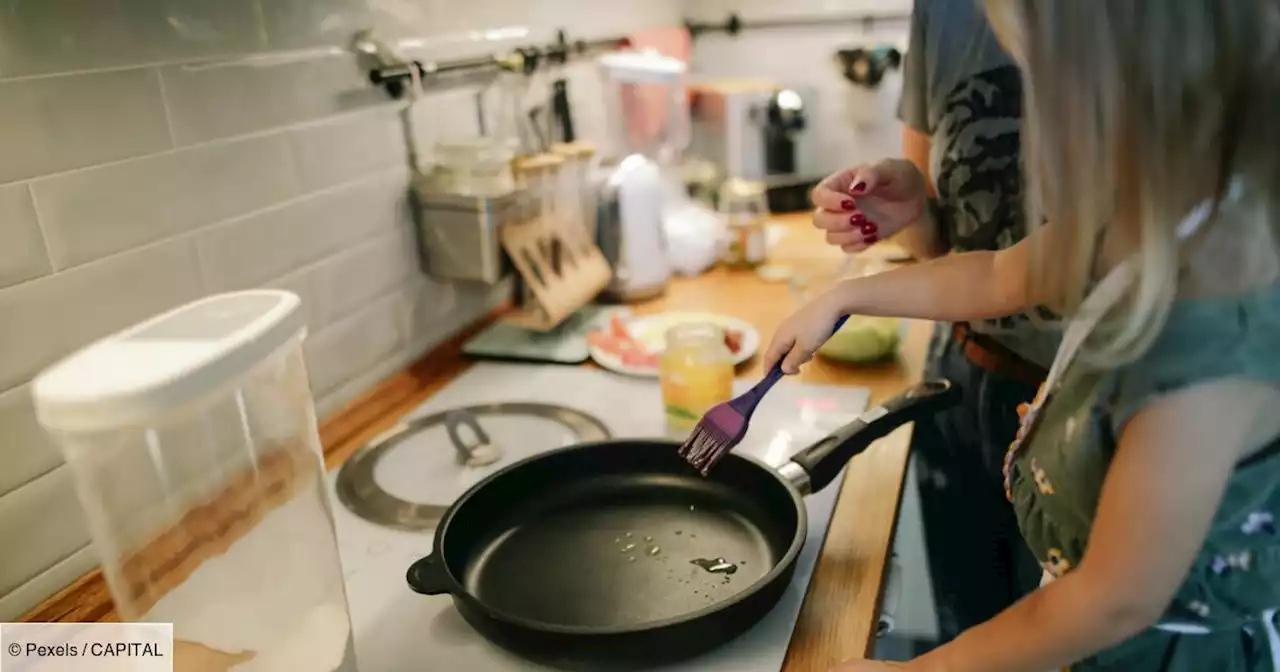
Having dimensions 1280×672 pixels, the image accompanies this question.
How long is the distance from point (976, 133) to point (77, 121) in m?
0.87

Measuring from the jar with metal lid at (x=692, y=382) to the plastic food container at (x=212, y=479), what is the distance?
493 millimetres

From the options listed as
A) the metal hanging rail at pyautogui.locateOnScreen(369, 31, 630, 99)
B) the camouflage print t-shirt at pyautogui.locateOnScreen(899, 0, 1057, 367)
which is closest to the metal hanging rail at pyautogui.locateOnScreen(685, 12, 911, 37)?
the metal hanging rail at pyautogui.locateOnScreen(369, 31, 630, 99)

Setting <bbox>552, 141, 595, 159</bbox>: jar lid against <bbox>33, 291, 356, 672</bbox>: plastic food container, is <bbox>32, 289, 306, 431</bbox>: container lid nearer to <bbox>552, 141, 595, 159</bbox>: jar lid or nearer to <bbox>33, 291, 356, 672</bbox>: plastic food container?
<bbox>33, 291, 356, 672</bbox>: plastic food container

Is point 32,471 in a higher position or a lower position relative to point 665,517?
higher

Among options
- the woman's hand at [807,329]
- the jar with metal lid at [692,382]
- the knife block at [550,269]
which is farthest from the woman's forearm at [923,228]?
the knife block at [550,269]

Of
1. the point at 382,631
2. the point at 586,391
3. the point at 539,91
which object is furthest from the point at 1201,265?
the point at 539,91

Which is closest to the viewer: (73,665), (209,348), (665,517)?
(209,348)

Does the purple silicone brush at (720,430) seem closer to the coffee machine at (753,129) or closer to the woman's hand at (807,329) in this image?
the woman's hand at (807,329)

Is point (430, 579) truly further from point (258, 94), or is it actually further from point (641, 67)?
point (641, 67)

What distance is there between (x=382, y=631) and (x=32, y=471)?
33cm

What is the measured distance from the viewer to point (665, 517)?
0.95 metres

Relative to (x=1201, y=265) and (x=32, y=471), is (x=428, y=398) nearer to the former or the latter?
(x=32, y=471)

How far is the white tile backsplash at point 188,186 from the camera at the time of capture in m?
0.80

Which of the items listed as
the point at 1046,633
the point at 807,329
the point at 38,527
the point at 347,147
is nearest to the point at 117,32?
the point at 347,147
